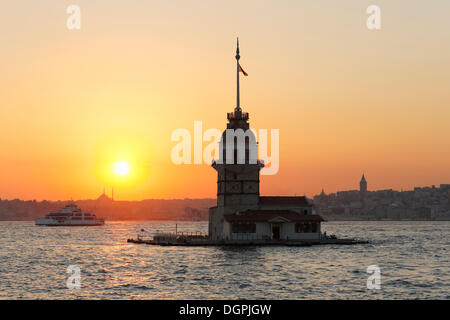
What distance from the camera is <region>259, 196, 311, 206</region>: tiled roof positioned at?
318ft

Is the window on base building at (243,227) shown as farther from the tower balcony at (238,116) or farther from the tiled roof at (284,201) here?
the tower balcony at (238,116)

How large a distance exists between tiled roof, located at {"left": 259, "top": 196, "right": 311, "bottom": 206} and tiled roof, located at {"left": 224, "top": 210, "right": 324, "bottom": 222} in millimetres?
1947

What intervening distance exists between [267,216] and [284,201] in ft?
26.0

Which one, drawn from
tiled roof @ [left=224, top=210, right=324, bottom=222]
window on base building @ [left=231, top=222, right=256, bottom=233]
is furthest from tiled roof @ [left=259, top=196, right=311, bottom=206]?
window on base building @ [left=231, top=222, right=256, bottom=233]

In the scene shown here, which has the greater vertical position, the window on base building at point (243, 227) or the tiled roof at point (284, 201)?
the tiled roof at point (284, 201)

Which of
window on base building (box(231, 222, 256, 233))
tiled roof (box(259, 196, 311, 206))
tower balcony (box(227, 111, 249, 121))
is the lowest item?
window on base building (box(231, 222, 256, 233))

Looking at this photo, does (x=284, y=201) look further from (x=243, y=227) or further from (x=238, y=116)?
(x=238, y=116)

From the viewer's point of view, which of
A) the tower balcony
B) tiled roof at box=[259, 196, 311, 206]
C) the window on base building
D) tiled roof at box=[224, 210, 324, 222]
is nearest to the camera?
the window on base building

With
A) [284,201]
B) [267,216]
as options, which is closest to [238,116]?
[284,201]

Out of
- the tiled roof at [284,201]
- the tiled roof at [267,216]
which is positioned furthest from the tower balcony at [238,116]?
the tiled roof at [267,216]

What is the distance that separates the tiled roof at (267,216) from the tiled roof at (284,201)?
6.39 ft

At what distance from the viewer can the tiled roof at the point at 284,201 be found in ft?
318

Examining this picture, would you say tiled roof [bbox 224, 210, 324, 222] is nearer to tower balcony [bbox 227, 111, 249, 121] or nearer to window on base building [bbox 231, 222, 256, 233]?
window on base building [bbox 231, 222, 256, 233]
